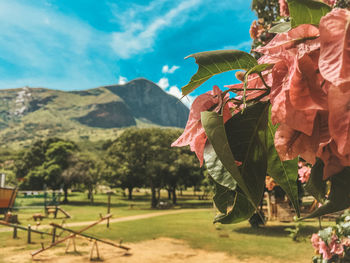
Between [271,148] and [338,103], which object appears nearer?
[338,103]

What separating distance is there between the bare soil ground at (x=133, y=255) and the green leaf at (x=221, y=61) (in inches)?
306

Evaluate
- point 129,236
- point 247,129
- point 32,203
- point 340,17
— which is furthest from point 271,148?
point 32,203

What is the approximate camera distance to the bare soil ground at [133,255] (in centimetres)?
739

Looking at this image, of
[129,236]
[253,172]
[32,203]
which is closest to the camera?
[253,172]

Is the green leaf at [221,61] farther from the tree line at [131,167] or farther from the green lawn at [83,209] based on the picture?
the tree line at [131,167]

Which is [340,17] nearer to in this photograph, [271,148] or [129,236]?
[271,148]

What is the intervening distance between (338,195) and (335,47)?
0.19 meters

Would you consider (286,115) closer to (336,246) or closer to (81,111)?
(336,246)

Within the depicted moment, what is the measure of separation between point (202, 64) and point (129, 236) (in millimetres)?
11311

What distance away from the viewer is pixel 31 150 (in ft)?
92.9

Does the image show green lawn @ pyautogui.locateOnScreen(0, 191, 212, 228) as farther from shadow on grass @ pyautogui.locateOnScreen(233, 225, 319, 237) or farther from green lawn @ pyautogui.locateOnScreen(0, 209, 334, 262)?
shadow on grass @ pyautogui.locateOnScreen(233, 225, 319, 237)

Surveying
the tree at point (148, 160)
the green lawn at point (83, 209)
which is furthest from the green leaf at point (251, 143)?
the tree at point (148, 160)

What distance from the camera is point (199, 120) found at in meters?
0.37

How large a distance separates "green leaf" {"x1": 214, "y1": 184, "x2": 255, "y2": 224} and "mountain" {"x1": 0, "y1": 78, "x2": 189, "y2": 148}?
77.6m
